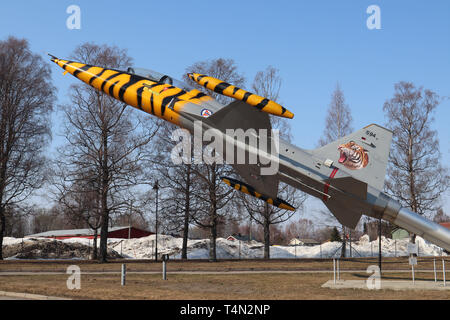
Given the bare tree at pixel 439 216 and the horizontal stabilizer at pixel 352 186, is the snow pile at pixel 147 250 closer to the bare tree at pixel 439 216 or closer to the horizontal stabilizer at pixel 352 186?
the bare tree at pixel 439 216

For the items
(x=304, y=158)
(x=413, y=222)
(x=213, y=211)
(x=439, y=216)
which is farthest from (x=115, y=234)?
(x=413, y=222)

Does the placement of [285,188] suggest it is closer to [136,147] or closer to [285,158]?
[136,147]

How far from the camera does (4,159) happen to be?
29641 millimetres

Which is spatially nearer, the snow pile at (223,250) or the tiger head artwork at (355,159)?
the tiger head artwork at (355,159)

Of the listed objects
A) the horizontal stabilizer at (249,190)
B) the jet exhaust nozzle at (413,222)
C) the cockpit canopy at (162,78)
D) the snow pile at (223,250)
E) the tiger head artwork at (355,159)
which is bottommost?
the snow pile at (223,250)

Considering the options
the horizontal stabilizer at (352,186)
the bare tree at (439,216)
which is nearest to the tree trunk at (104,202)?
the horizontal stabilizer at (352,186)

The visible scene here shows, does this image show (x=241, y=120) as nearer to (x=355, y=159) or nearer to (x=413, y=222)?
(x=355, y=159)

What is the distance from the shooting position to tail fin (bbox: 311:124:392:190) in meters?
16.7

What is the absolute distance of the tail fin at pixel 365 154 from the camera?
16.7 meters

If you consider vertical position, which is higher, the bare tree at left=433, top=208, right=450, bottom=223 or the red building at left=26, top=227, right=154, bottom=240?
the bare tree at left=433, top=208, right=450, bottom=223

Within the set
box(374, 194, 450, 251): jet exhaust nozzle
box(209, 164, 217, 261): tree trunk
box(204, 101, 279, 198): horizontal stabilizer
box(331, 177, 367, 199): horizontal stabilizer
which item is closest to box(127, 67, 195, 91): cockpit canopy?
box(204, 101, 279, 198): horizontal stabilizer

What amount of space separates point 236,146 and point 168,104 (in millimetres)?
3016

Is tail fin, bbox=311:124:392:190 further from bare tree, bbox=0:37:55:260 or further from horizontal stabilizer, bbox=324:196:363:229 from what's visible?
bare tree, bbox=0:37:55:260
